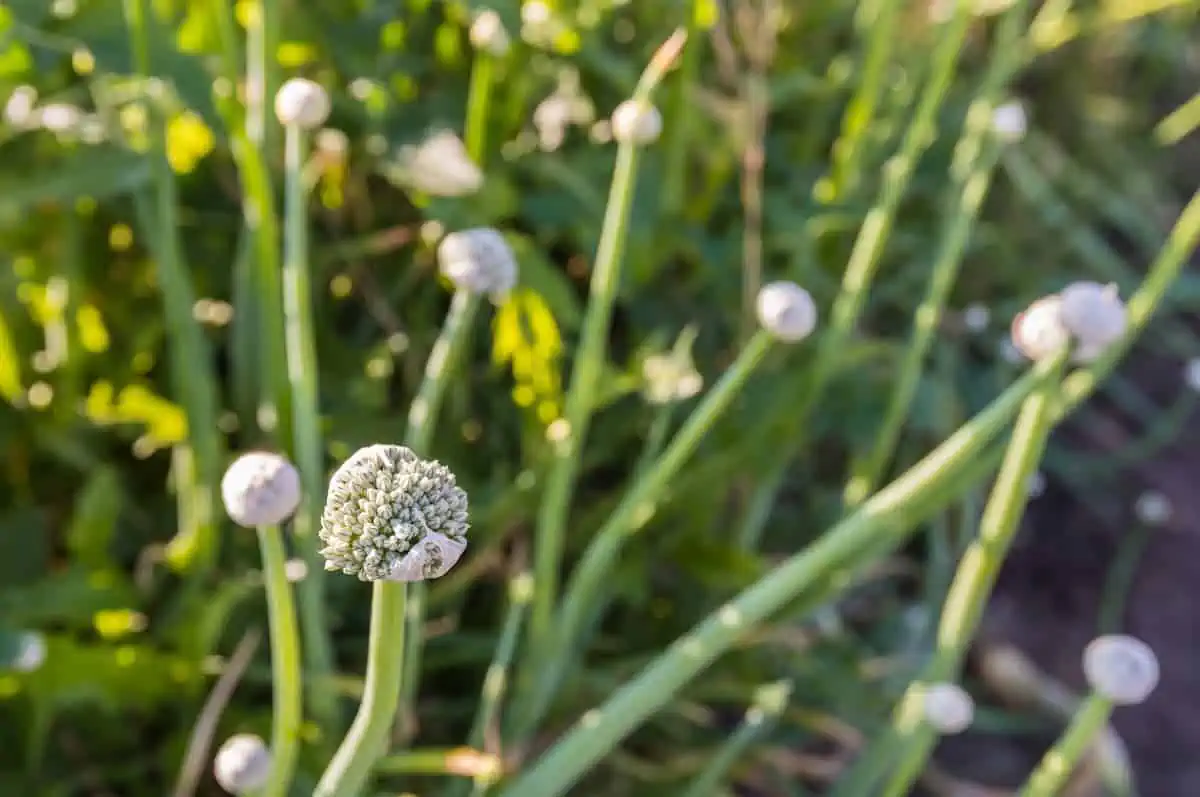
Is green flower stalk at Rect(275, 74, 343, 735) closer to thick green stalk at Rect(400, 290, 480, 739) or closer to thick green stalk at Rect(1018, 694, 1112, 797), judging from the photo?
thick green stalk at Rect(400, 290, 480, 739)

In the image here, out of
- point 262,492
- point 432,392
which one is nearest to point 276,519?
point 262,492

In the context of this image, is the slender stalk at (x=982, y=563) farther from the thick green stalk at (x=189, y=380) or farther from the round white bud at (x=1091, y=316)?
the thick green stalk at (x=189, y=380)

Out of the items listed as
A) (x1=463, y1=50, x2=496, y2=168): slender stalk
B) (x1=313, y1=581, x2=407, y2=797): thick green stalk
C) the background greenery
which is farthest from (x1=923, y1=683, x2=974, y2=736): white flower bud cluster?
(x1=463, y1=50, x2=496, y2=168): slender stalk

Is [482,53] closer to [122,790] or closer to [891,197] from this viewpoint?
[891,197]

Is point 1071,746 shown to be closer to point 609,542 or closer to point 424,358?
point 609,542

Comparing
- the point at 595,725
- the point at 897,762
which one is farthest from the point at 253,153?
the point at 897,762

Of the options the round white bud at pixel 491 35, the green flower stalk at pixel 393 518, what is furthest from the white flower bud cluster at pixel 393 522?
the round white bud at pixel 491 35
